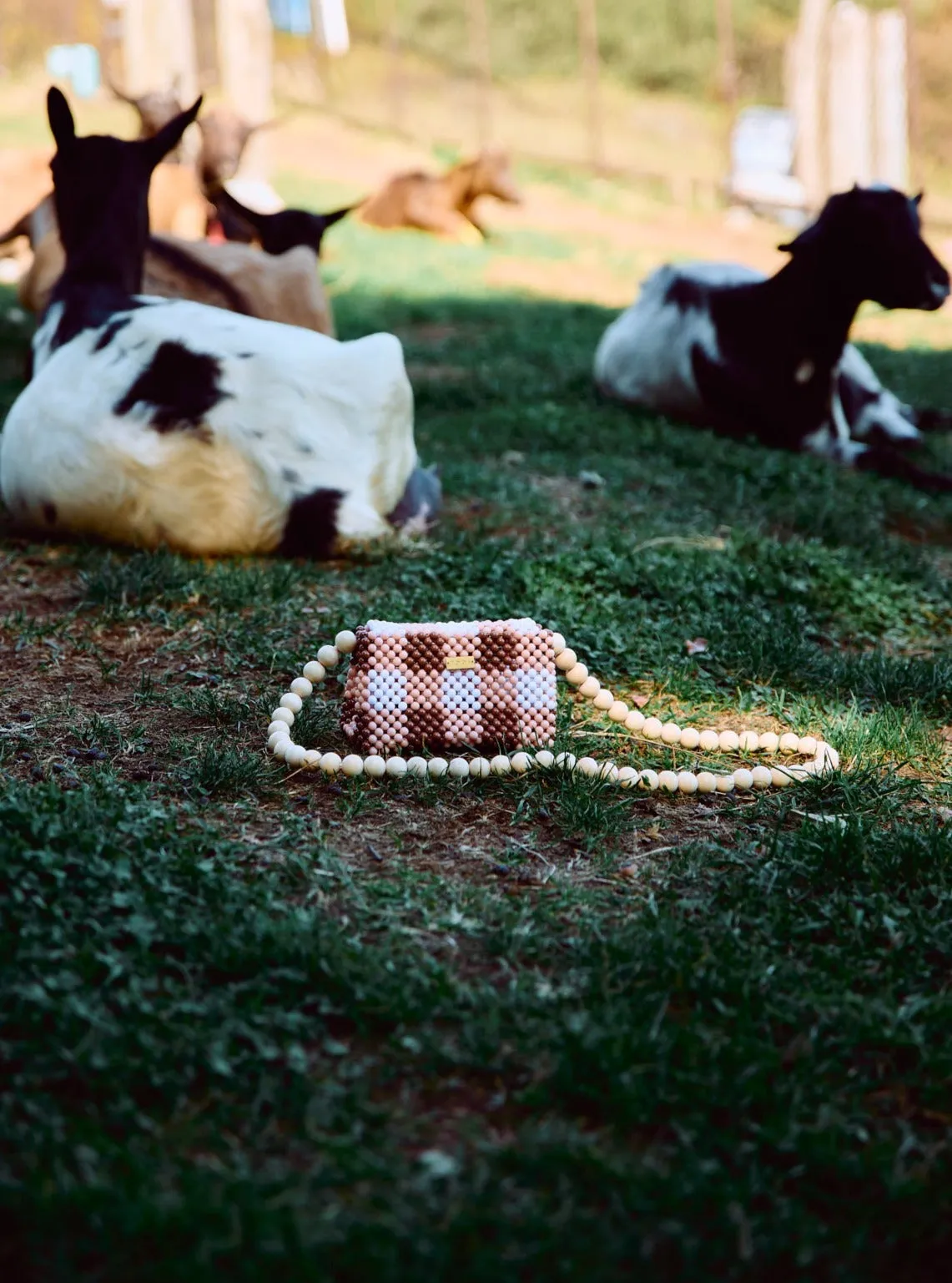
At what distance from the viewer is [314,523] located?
4.64 metres

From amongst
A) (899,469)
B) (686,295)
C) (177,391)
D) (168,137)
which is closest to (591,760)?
(177,391)

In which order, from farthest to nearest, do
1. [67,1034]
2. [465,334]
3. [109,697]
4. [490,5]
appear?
[490,5] → [465,334] → [109,697] → [67,1034]

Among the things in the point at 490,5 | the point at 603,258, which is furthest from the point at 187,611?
the point at 490,5

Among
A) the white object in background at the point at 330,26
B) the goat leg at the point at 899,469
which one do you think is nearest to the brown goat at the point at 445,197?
the goat leg at the point at 899,469

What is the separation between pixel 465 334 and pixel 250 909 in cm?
761

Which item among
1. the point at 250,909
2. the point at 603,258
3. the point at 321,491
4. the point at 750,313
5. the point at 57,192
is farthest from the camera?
the point at 603,258

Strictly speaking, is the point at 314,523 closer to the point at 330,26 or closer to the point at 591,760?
the point at 591,760

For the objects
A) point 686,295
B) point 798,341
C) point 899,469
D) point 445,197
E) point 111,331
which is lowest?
point 899,469

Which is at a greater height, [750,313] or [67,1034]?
[750,313]

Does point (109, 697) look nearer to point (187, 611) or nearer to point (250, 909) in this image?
point (187, 611)

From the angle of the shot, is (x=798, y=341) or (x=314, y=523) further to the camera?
(x=798, y=341)

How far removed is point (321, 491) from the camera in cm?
460

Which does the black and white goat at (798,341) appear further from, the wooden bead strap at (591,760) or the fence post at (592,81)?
the fence post at (592,81)

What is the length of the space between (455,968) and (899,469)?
4.68 meters
